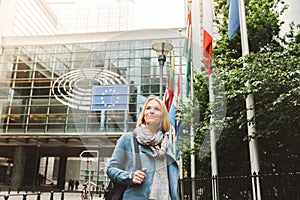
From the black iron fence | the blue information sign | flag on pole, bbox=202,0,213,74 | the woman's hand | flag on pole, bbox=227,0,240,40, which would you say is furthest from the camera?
flag on pole, bbox=202,0,213,74

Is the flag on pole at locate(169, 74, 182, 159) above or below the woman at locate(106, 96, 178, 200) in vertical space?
above

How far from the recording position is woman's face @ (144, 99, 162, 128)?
1.96 meters

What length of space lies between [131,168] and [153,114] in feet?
1.25

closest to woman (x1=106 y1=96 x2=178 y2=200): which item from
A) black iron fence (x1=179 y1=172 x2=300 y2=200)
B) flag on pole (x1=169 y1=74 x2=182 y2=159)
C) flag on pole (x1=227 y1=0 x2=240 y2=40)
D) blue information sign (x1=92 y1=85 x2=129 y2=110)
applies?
blue information sign (x1=92 y1=85 x2=129 y2=110)

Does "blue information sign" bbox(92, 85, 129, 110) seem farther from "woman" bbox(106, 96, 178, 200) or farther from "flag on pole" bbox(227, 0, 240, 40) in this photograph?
"flag on pole" bbox(227, 0, 240, 40)

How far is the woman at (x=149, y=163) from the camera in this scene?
5.89ft

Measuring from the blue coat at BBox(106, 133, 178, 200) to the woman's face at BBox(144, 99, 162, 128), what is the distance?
0.15m

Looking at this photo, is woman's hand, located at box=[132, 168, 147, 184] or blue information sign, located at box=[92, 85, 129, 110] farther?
blue information sign, located at box=[92, 85, 129, 110]

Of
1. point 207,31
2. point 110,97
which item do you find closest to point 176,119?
point 207,31

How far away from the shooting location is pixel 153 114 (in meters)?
1.97

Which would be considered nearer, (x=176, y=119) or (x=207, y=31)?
(x=207, y=31)

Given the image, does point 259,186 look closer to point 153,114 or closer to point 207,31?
point 153,114

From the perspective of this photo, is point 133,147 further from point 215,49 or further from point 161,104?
point 215,49

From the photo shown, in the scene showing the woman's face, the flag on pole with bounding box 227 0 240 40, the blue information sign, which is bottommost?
the woman's face
